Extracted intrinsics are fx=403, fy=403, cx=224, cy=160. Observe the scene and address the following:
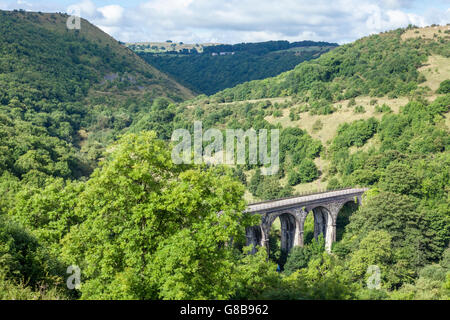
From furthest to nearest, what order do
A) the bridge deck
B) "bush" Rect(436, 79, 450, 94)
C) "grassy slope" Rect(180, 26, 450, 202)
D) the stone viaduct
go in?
"bush" Rect(436, 79, 450, 94), "grassy slope" Rect(180, 26, 450, 202), the bridge deck, the stone viaduct

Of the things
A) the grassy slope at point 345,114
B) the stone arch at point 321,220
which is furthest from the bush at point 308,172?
the stone arch at point 321,220

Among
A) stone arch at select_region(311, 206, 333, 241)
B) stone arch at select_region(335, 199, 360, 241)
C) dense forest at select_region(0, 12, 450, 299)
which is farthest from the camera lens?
stone arch at select_region(335, 199, 360, 241)

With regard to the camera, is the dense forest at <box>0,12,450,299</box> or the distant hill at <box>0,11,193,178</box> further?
the distant hill at <box>0,11,193,178</box>

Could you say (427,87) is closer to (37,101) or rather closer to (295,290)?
(295,290)

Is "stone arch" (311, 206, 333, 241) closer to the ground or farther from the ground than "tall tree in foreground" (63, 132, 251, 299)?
closer to the ground

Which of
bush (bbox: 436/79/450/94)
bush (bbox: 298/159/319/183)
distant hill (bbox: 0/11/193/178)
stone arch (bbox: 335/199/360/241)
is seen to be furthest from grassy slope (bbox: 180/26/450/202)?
distant hill (bbox: 0/11/193/178)

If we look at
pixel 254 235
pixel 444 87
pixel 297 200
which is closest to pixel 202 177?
pixel 254 235

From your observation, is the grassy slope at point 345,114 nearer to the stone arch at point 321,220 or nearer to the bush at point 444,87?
the bush at point 444,87

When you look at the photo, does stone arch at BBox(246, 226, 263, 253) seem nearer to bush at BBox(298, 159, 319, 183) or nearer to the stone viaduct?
the stone viaduct
